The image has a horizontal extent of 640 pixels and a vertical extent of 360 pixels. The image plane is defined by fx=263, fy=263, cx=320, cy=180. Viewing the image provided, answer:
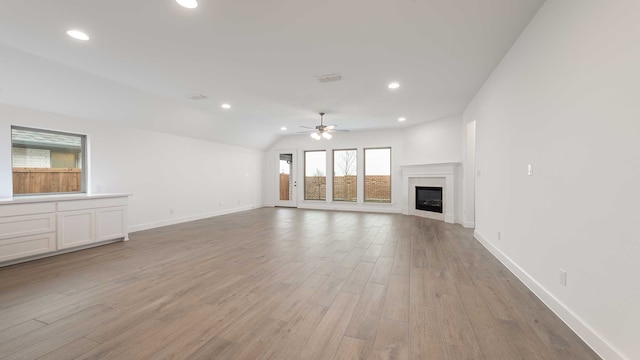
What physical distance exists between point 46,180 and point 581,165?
24.0 ft

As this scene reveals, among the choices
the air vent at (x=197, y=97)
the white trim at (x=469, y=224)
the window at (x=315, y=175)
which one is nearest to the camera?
the air vent at (x=197, y=97)

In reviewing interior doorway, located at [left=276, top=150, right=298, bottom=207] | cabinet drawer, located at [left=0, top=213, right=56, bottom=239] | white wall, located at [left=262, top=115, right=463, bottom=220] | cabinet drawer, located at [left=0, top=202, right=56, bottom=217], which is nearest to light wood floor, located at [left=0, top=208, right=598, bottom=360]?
cabinet drawer, located at [left=0, top=213, right=56, bottom=239]

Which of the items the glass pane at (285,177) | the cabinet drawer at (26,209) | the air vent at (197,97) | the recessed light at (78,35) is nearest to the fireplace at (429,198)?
the glass pane at (285,177)

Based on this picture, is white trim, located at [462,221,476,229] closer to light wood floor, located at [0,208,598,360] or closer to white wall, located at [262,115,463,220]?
white wall, located at [262,115,463,220]

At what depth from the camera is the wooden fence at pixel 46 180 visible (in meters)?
4.28

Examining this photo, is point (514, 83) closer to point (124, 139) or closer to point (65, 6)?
point (65, 6)

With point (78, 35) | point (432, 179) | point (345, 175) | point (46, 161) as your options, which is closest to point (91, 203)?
point (46, 161)

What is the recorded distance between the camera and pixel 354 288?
2.80m

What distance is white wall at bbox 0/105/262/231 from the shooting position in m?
4.46

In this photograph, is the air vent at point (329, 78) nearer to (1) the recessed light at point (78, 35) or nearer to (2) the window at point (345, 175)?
(1) the recessed light at point (78, 35)

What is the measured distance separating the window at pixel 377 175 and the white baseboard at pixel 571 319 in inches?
227

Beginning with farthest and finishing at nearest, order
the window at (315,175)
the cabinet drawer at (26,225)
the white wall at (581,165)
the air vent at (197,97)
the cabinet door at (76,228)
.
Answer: the window at (315,175) < the air vent at (197,97) < the cabinet door at (76,228) < the cabinet drawer at (26,225) < the white wall at (581,165)

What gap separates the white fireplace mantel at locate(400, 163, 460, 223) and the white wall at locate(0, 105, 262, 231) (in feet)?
18.2

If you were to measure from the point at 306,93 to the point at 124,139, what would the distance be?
13.3 feet
